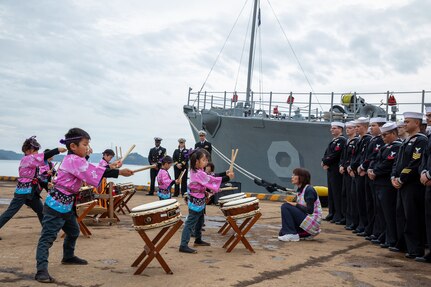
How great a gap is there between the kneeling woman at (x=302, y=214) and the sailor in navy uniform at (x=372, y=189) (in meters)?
0.96

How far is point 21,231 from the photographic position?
7379 mm

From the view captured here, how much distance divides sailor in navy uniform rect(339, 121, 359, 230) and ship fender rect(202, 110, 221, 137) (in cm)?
1090

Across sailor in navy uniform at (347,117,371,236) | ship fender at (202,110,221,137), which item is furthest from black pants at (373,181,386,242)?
ship fender at (202,110,221,137)

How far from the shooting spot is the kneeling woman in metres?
7.23

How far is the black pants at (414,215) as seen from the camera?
6051 mm

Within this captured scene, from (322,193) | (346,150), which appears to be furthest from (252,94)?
(346,150)

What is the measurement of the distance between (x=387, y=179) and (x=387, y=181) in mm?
30

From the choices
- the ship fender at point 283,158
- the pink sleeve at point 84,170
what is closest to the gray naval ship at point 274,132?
the ship fender at point 283,158

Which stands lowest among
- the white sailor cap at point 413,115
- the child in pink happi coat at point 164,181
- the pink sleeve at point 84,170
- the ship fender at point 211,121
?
the child in pink happi coat at point 164,181

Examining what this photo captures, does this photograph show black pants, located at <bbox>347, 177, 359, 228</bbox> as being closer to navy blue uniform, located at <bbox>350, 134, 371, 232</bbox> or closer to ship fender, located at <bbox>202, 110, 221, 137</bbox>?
navy blue uniform, located at <bbox>350, 134, 371, 232</bbox>

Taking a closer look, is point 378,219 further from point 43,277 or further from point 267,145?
point 267,145

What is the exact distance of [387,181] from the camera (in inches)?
270

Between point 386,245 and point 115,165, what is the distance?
418cm

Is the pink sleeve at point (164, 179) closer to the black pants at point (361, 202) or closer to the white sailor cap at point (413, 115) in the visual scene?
the black pants at point (361, 202)
